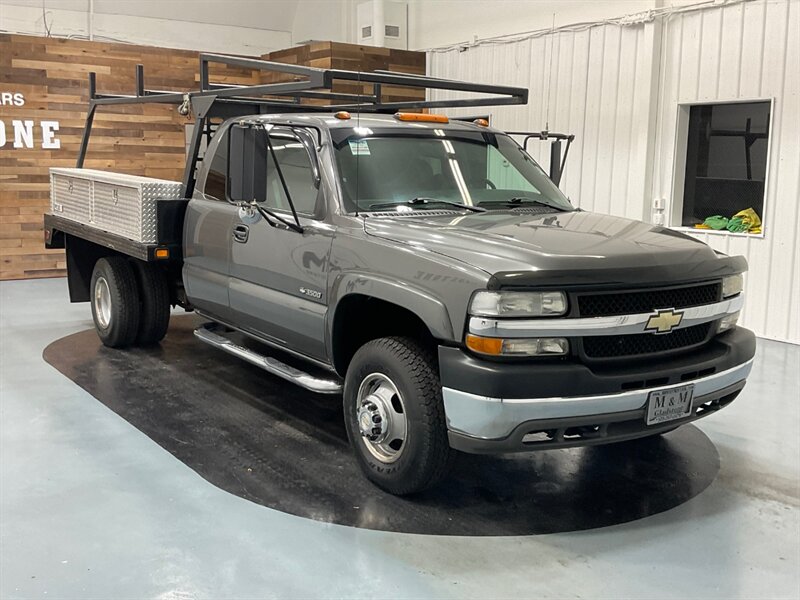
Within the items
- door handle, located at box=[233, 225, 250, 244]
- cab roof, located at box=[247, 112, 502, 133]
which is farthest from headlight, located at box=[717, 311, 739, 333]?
door handle, located at box=[233, 225, 250, 244]

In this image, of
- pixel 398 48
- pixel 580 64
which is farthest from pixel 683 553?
pixel 398 48

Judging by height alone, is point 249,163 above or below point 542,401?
above

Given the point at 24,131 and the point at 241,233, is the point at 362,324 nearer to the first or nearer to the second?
the point at 241,233

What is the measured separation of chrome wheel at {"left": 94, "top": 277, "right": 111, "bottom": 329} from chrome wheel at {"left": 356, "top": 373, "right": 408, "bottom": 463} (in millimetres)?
3695

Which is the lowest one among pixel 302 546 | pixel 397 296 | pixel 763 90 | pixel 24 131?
pixel 302 546

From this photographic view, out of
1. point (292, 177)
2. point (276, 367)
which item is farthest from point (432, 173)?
point (276, 367)

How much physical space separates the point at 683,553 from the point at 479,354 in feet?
4.09

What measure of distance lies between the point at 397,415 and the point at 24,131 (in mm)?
9254

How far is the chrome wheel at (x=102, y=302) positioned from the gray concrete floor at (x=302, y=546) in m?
2.42

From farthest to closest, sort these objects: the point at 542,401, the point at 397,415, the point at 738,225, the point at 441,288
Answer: the point at 738,225, the point at 397,415, the point at 441,288, the point at 542,401

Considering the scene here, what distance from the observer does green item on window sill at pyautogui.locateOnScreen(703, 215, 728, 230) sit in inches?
348

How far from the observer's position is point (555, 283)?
3611 mm

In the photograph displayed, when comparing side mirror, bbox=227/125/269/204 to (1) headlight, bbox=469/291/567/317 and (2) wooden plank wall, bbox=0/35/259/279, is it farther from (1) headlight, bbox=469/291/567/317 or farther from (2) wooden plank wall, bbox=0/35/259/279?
(2) wooden plank wall, bbox=0/35/259/279

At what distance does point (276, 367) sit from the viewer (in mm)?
4984
